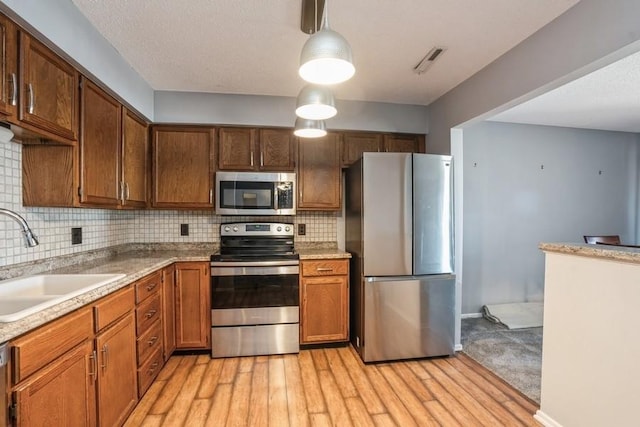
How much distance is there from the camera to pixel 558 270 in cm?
183

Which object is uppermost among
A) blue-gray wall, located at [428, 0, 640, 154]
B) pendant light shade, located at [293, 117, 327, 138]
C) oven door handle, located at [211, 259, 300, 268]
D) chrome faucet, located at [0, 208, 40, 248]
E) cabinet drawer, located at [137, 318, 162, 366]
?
blue-gray wall, located at [428, 0, 640, 154]

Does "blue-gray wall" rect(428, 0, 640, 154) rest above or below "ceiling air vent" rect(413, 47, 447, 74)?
below

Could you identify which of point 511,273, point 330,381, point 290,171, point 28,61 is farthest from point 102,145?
point 511,273

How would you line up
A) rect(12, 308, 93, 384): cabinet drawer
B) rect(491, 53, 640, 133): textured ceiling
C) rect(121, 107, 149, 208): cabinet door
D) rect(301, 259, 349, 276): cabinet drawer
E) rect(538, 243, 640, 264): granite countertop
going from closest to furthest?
rect(12, 308, 93, 384): cabinet drawer, rect(538, 243, 640, 264): granite countertop, rect(121, 107, 149, 208): cabinet door, rect(491, 53, 640, 133): textured ceiling, rect(301, 259, 349, 276): cabinet drawer

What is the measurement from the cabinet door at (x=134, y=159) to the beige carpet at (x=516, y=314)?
392 centimetres

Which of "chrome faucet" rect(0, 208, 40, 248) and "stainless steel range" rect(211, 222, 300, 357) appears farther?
"stainless steel range" rect(211, 222, 300, 357)

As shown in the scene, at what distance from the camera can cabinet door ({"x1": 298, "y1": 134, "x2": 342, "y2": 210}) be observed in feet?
10.3

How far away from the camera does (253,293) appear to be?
109 inches

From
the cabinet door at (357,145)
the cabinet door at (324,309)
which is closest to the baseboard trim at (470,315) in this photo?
the cabinet door at (324,309)

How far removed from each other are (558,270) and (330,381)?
170 cm

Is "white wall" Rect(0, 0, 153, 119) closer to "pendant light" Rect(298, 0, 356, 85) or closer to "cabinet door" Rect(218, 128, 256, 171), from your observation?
"cabinet door" Rect(218, 128, 256, 171)

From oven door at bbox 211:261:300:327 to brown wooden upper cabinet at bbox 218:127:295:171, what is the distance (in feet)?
3.16

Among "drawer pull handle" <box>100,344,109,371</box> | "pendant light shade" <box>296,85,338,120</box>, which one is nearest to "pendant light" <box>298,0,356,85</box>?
"pendant light shade" <box>296,85,338,120</box>

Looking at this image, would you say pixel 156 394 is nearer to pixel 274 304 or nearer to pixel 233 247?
pixel 274 304
